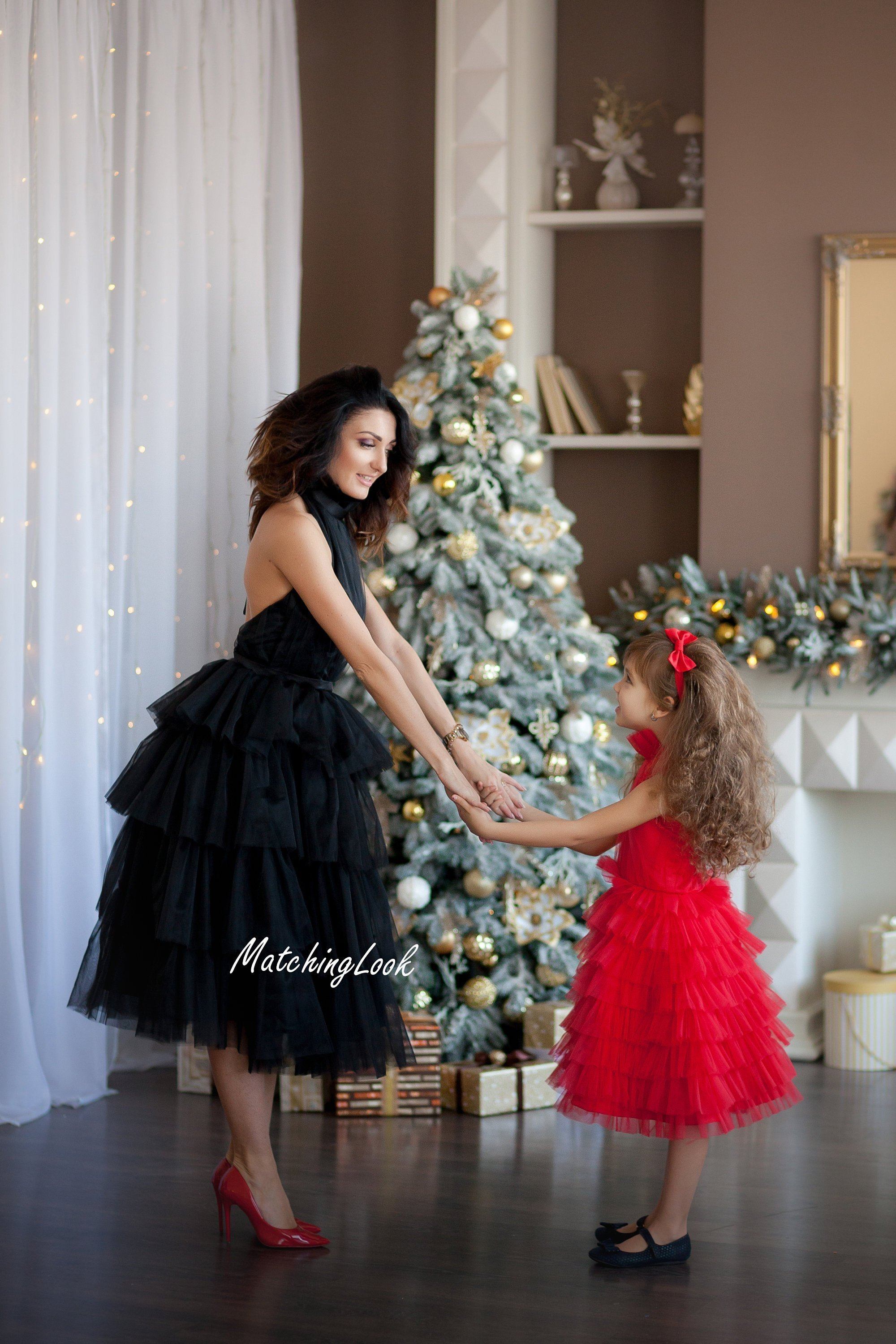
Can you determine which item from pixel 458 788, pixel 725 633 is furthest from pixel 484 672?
pixel 458 788

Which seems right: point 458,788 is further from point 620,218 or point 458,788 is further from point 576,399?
point 620,218

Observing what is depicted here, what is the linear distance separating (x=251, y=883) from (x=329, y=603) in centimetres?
49

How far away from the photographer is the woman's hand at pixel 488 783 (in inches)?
104

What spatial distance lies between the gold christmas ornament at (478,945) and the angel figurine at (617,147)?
7.40 ft

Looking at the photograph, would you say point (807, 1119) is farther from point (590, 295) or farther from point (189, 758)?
point (590, 295)

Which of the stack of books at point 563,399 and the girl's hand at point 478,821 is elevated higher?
the stack of books at point 563,399

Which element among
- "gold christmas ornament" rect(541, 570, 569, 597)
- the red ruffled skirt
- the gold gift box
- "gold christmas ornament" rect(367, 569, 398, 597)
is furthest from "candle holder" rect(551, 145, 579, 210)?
the red ruffled skirt

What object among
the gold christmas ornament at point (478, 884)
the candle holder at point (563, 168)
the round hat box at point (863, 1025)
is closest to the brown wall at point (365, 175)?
the candle holder at point (563, 168)

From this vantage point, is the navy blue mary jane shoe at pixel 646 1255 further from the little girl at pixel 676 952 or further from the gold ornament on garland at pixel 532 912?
the gold ornament on garland at pixel 532 912

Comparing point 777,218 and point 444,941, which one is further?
point 777,218

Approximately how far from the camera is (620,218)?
4254 mm

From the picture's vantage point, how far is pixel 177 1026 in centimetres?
233

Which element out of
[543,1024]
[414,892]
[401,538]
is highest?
[401,538]

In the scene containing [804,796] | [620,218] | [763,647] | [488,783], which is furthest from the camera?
[620,218]
